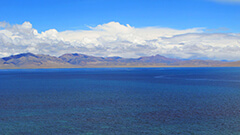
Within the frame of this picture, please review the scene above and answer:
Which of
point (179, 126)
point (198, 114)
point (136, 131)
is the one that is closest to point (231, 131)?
point (179, 126)

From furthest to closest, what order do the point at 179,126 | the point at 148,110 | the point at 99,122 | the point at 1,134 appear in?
the point at 148,110 < the point at 99,122 < the point at 179,126 < the point at 1,134

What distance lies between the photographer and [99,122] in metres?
45.5

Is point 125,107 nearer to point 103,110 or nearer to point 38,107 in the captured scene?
point 103,110

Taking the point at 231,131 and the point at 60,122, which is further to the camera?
the point at 60,122

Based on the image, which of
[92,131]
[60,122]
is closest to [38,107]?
[60,122]

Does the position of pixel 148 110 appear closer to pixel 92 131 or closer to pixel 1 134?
pixel 92 131

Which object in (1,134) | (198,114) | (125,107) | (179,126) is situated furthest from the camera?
(125,107)

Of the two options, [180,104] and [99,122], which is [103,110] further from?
[180,104]

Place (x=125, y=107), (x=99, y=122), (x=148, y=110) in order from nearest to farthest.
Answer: (x=99, y=122)
(x=148, y=110)
(x=125, y=107)

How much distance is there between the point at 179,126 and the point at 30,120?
29.6 metres

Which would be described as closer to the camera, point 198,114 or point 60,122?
point 60,122

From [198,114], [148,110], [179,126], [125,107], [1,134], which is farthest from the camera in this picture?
[125,107]

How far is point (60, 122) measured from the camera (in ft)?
151

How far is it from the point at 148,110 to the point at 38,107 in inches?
1117
